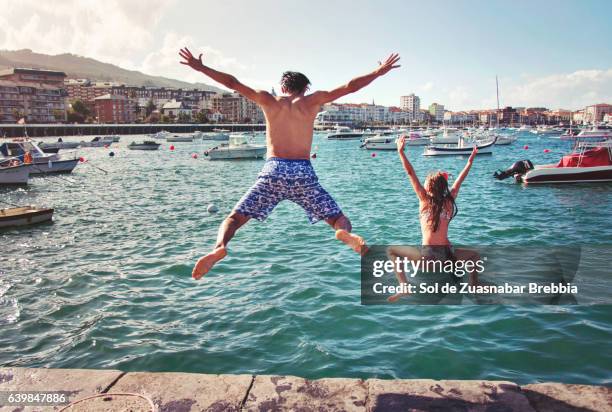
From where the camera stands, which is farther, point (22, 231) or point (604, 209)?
point (604, 209)

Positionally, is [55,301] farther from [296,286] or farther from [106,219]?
[106,219]

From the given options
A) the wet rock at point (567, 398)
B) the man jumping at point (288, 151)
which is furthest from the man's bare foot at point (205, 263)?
the wet rock at point (567, 398)

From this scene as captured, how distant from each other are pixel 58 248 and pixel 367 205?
1464cm

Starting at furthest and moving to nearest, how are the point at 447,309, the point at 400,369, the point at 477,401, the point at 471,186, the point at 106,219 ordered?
the point at 471,186 → the point at 106,219 → the point at 447,309 → the point at 400,369 → the point at 477,401

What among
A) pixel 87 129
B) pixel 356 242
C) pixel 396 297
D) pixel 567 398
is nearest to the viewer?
pixel 567 398

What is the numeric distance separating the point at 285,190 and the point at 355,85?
145 centimetres

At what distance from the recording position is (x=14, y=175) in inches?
1251

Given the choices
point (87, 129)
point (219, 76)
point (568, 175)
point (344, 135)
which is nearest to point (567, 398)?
point (219, 76)

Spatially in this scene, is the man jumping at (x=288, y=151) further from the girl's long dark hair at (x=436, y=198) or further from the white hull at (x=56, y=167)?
the white hull at (x=56, y=167)

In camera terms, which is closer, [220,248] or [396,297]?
[220,248]

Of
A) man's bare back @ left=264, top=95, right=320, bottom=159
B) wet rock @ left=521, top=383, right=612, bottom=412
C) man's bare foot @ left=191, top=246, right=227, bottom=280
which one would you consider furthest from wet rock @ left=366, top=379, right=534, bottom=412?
man's bare back @ left=264, top=95, right=320, bottom=159

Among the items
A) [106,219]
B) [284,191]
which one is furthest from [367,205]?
[284,191]

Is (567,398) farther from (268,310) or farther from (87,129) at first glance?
(87,129)

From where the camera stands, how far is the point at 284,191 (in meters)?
5.63
